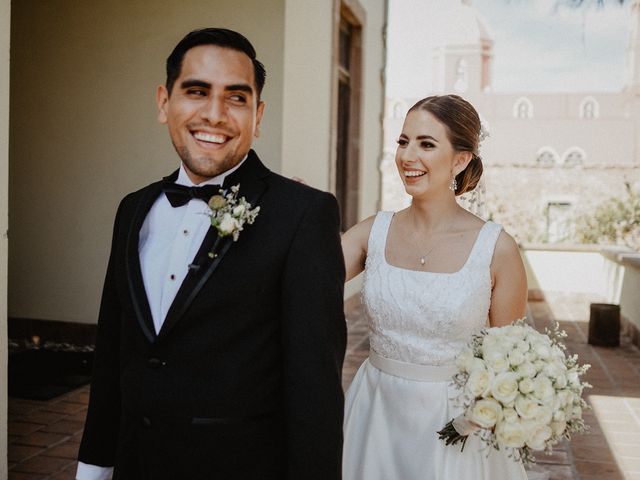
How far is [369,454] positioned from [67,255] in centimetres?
458

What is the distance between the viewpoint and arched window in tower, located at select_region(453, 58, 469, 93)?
44812 mm

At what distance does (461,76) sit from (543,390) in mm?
45569

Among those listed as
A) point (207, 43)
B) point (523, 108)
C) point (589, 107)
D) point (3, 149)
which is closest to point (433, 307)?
point (207, 43)

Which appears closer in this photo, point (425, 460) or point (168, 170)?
point (425, 460)

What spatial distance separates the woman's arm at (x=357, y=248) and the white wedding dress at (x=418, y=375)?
230mm

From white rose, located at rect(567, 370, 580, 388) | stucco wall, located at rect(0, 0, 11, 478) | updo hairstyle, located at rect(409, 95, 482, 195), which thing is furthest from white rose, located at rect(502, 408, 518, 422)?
stucco wall, located at rect(0, 0, 11, 478)

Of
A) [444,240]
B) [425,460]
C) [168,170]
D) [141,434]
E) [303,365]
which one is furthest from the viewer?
[168,170]

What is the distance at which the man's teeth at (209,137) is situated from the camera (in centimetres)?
162

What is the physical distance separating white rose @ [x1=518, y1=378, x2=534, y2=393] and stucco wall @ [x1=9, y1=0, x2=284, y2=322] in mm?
4269

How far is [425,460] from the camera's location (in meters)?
2.47

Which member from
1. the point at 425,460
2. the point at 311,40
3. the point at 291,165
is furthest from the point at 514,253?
the point at 311,40

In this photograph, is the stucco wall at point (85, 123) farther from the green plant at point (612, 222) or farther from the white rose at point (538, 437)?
the green plant at point (612, 222)

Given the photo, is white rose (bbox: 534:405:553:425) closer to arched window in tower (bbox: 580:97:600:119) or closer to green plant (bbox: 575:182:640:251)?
green plant (bbox: 575:182:640:251)

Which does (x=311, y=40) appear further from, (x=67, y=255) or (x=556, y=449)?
→ (x=556, y=449)
